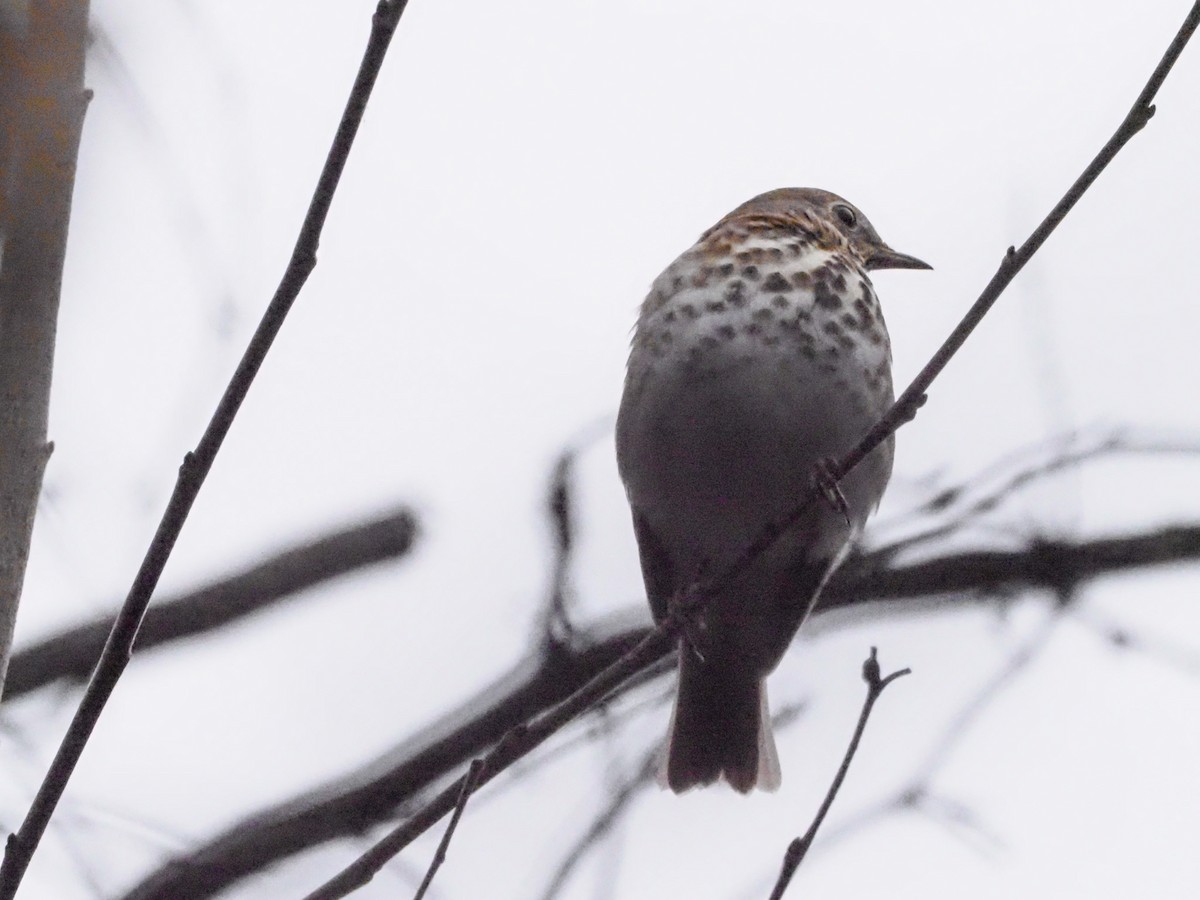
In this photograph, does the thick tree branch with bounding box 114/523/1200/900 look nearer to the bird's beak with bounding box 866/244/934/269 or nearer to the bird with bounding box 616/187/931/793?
the bird with bounding box 616/187/931/793

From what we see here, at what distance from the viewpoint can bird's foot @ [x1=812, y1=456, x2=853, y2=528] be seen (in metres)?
3.64

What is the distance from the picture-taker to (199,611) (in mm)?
5266

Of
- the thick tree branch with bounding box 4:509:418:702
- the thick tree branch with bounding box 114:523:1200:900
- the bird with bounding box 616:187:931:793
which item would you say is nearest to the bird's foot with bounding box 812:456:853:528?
the bird with bounding box 616:187:931:793

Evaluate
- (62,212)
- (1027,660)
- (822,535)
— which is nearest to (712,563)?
(822,535)

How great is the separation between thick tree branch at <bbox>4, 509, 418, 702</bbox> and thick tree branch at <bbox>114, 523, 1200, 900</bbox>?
0.63 metres

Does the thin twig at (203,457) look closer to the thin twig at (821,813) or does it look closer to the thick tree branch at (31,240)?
the thick tree branch at (31,240)

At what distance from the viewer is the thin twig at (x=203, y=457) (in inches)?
97.6

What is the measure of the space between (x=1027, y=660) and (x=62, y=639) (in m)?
3.10

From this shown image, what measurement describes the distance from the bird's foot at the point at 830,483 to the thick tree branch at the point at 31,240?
1676 mm

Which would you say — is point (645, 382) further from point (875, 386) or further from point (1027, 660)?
point (1027, 660)

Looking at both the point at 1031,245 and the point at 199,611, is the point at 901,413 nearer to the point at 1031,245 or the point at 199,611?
the point at 1031,245

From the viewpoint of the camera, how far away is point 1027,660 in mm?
5102

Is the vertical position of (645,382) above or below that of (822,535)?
above

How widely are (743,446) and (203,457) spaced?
2698mm
